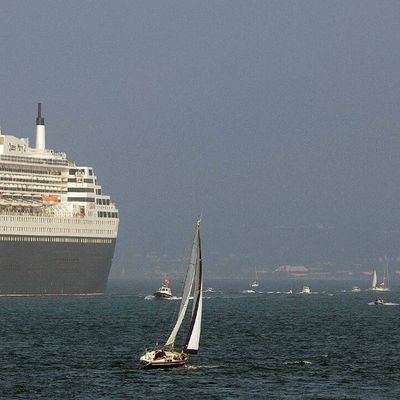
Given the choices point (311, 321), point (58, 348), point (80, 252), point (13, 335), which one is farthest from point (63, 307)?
point (58, 348)

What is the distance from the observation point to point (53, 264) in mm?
171375

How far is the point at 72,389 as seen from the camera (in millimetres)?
80000

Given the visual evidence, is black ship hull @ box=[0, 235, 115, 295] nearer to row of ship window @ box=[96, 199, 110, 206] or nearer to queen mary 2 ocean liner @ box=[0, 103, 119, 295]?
queen mary 2 ocean liner @ box=[0, 103, 119, 295]

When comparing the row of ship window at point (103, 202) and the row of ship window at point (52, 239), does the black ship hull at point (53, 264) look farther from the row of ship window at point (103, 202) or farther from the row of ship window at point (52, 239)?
the row of ship window at point (103, 202)

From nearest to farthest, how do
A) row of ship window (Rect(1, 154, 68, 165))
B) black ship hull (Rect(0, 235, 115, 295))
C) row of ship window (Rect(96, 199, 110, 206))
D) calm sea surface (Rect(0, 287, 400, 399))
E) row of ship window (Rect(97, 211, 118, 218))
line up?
calm sea surface (Rect(0, 287, 400, 399)), black ship hull (Rect(0, 235, 115, 295)), row of ship window (Rect(1, 154, 68, 165)), row of ship window (Rect(97, 211, 118, 218)), row of ship window (Rect(96, 199, 110, 206))

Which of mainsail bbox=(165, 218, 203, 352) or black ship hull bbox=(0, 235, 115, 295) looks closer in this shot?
mainsail bbox=(165, 218, 203, 352)

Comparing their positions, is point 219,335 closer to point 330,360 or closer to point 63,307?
point 330,360

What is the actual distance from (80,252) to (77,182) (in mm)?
10775

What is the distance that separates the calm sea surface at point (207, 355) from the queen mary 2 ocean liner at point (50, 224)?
627cm

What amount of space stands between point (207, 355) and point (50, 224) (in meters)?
75.6

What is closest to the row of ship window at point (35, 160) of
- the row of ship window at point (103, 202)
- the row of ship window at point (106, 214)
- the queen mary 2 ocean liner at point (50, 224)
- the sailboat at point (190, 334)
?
the queen mary 2 ocean liner at point (50, 224)

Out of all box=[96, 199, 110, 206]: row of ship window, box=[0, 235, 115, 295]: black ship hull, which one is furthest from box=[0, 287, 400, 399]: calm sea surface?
box=[96, 199, 110, 206]: row of ship window

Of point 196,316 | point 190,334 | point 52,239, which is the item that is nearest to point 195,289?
point 196,316

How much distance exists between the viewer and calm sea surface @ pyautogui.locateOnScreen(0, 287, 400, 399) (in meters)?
80.4
